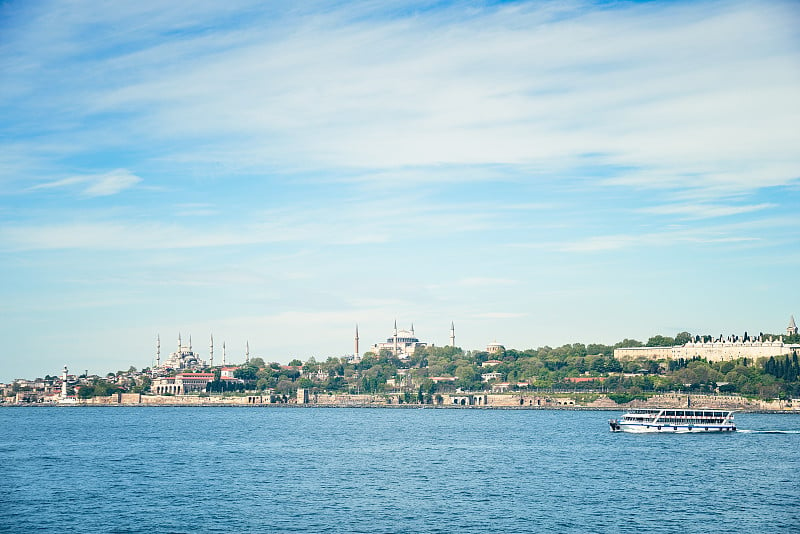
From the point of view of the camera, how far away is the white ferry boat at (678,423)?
407 ft

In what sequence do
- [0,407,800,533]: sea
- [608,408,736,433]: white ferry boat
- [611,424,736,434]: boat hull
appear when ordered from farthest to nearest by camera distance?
[608,408,736,433]: white ferry boat < [611,424,736,434]: boat hull < [0,407,800,533]: sea

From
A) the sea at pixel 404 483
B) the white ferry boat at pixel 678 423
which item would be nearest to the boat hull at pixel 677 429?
the white ferry boat at pixel 678 423

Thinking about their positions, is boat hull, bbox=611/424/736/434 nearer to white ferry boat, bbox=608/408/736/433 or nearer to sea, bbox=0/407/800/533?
white ferry boat, bbox=608/408/736/433

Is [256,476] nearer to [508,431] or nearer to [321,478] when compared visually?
[321,478]

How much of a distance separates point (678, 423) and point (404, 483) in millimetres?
66731

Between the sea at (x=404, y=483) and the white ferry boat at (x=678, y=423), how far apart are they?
4441 millimetres

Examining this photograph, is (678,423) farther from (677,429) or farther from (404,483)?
(404,483)

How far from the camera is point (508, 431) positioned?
5103 inches

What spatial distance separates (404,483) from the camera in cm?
7075

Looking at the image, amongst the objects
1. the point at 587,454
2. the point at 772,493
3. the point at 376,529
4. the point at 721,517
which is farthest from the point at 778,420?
the point at 376,529

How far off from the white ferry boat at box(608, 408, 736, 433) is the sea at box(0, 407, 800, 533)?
444 centimetres

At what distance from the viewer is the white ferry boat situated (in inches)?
4887

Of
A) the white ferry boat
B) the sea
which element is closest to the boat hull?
the white ferry boat

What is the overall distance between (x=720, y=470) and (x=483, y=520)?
31.4 metres
